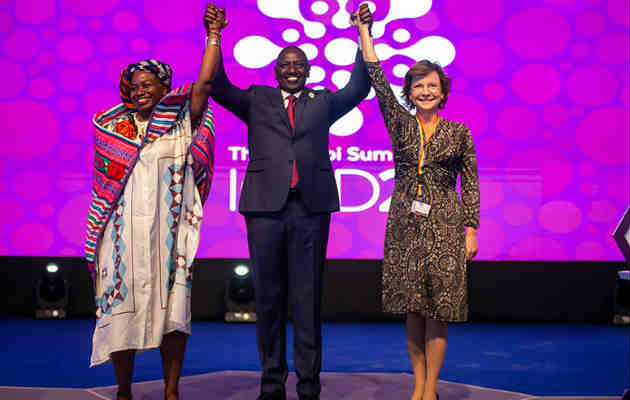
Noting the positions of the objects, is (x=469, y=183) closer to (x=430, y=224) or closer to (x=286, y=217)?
(x=430, y=224)

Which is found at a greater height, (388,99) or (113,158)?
(388,99)

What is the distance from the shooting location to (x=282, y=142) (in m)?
2.87

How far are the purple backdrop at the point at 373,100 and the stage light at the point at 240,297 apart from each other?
0.18 meters

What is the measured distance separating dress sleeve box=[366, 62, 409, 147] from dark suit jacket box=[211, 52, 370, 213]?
10 cm

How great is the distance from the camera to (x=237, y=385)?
128 inches

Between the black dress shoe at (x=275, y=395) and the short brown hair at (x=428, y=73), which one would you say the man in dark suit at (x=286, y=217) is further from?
the short brown hair at (x=428, y=73)

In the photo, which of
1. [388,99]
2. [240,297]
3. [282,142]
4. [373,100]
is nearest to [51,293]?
[240,297]

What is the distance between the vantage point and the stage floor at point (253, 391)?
3.00m

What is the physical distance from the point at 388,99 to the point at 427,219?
55 centimetres

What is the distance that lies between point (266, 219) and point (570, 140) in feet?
11.2

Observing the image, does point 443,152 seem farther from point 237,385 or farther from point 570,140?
point 570,140

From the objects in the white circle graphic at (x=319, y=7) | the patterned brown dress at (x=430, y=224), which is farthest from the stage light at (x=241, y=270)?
the patterned brown dress at (x=430, y=224)

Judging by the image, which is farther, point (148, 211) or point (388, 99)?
point (388, 99)

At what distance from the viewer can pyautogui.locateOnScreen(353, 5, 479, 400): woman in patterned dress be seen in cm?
272
